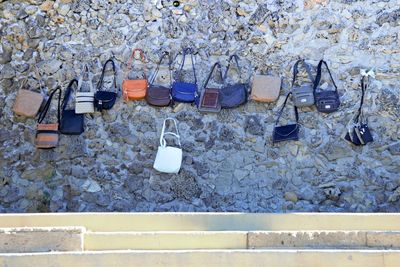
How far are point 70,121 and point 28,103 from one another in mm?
477

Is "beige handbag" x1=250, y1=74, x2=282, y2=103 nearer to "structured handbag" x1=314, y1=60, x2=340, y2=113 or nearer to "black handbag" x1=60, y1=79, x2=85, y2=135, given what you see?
"structured handbag" x1=314, y1=60, x2=340, y2=113

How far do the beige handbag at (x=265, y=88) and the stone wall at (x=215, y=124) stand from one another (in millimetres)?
106

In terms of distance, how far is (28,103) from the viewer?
7422mm

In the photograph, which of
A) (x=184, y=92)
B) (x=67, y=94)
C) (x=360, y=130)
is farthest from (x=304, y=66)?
(x=67, y=94)

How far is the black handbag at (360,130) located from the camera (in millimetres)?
7066

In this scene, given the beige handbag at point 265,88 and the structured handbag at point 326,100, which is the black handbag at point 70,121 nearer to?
the beige handbag at point 265,88

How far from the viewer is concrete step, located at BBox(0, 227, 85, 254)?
443 cm

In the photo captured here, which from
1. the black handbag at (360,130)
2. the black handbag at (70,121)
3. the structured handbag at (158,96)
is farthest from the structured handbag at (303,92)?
the black handbag at (70,121)

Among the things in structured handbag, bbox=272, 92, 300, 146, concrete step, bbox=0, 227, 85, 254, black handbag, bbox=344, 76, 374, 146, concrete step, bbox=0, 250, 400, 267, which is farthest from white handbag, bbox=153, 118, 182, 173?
concrete step, bbox=0, 250, 400, 267

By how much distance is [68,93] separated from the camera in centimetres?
744

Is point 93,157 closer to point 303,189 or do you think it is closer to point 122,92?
point 122,92

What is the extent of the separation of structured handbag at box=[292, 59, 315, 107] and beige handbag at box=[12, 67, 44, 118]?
101 inches

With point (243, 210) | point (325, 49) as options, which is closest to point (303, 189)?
point (243, 210)

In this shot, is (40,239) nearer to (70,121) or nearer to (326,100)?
(70,121)
